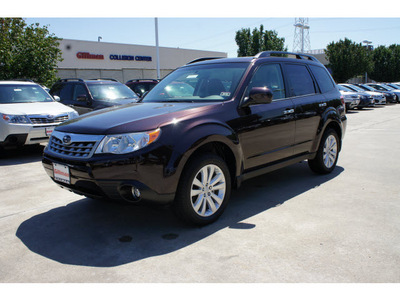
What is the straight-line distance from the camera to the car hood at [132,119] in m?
3.21

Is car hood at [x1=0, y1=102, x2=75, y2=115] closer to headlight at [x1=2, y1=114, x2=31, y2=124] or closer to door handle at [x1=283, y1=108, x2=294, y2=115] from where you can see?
headlight at [x1=2, y1=114, x2=31, y2=124]

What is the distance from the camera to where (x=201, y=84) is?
4.35 m

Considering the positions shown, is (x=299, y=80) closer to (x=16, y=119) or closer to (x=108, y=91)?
(x=16, y=119)

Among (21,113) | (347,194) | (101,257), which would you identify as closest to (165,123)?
(101,257)

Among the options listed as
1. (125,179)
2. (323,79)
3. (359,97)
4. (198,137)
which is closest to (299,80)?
(323,79)

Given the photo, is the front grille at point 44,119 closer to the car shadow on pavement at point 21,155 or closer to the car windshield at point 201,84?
the car shadow on pavement at point 21,155

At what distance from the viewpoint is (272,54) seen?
4.76 m

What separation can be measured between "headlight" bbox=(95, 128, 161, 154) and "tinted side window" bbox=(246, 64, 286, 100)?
4.88 ft

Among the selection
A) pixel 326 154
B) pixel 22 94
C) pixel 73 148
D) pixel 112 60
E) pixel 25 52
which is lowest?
pixel 326 154

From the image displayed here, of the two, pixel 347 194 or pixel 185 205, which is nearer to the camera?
pixel 185 205

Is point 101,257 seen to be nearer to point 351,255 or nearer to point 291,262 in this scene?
point 291,262

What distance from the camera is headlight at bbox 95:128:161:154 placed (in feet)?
10.2

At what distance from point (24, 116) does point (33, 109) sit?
1.21 ft

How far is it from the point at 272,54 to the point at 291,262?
2.92 metres
